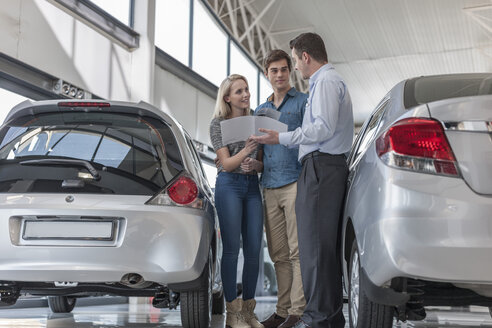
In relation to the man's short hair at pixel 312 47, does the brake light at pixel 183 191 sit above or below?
below

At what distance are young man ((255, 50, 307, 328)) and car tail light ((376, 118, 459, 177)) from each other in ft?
6.02

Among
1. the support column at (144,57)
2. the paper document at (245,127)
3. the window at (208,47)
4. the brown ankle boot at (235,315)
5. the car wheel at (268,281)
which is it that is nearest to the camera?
the paper document at (245,127)

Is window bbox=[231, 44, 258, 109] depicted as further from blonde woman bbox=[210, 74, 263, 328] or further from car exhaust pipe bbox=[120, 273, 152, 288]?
car exhaust pipe bbox=[120, 273, 152, 288]

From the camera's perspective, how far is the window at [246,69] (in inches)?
664

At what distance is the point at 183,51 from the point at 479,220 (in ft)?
37.0

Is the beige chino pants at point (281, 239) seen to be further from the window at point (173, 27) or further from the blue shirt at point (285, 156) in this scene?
the window at point (173, 27)

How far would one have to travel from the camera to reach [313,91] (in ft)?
12.6

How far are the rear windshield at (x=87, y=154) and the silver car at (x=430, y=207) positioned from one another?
1.24 m

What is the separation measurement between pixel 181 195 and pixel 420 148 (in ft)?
4.64

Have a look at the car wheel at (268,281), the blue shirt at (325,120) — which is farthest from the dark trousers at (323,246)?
the car wheel at (268,281)

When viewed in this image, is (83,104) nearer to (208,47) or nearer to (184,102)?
(184,102)

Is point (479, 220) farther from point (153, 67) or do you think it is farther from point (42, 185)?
point (153, 67)

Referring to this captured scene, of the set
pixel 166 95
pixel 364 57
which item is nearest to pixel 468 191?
pixel 166 95

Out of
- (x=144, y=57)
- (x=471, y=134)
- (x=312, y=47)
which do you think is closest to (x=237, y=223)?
(x=312, y=47)
